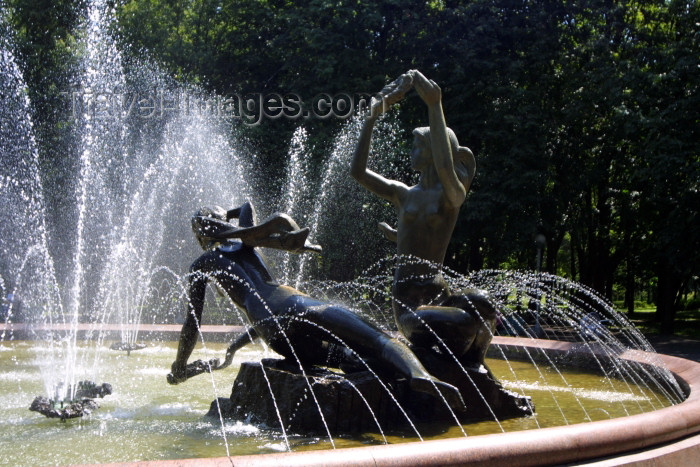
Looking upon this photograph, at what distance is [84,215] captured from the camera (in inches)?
801

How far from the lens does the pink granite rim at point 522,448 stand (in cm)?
318

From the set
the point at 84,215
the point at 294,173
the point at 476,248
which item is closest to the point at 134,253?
the point at 84,215

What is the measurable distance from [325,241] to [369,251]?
1129mm

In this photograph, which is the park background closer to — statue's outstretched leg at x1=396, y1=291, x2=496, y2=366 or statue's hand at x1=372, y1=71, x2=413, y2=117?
statue's hand at x1=372, y1=71, x2=413, y2=117

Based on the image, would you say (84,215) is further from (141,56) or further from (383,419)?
(383,419)

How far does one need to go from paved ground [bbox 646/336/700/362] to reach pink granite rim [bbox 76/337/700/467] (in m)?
9.71

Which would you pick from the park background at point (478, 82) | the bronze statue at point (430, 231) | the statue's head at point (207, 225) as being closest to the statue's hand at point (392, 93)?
the bronze statue at point (430, 231)

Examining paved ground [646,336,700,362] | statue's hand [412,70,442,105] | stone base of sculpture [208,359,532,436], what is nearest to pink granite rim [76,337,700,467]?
stone base of sculpture [208,359,532,436]

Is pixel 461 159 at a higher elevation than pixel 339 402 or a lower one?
higher

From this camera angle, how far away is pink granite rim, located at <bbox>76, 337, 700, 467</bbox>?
10.4ft

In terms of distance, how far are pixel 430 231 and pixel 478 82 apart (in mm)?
13735

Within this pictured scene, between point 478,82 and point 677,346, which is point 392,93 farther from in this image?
point 478,82

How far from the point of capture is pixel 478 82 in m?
19.2

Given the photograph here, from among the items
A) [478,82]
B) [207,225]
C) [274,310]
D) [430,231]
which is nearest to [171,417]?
[274,310]
